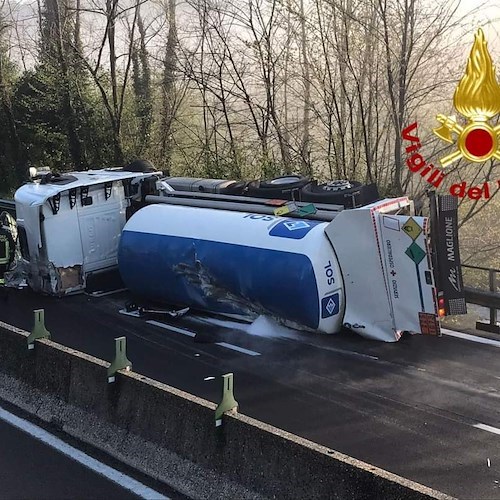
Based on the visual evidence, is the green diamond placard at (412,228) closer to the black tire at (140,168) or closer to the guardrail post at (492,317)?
the guardrail post at (492,317)

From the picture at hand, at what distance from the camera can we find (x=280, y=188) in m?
12.5

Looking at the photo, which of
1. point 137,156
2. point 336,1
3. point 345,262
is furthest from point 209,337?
point 137,156

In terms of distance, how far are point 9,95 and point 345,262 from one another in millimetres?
22626

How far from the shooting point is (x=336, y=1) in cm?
1827

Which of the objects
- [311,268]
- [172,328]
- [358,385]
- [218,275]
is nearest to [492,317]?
[311,268]

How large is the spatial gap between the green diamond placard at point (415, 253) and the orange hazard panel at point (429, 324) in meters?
0.78

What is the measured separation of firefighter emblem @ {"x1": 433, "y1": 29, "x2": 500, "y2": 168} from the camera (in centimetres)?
970

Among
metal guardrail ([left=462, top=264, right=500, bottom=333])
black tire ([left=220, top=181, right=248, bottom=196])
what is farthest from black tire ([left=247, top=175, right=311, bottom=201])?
metal guardrail ([left=462, top=264, right=500, bottom=333])

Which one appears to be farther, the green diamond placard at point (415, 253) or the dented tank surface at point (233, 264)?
the dented tank surface at point (233, 264)

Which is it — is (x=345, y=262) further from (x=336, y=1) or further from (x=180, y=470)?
(x=336, y=1)

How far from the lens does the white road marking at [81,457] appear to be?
612 centimetres

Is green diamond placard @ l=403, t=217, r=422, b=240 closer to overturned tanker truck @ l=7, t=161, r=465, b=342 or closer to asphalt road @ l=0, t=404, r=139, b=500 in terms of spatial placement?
overturned tanker truck @ l=7, t=161, r=465, b=342

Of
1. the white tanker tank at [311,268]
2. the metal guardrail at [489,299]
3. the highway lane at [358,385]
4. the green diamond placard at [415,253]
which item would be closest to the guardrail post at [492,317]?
the metal guardrail at [489,299]

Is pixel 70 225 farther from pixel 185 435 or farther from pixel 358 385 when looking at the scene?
pixel 185 435
